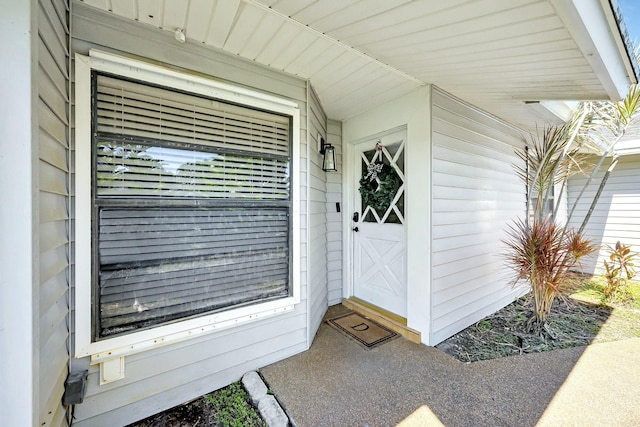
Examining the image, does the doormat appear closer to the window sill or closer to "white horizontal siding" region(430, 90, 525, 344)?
"white horizontal siding" region(430, 90, 525, 344)

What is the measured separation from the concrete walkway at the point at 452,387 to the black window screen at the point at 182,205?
771 mm

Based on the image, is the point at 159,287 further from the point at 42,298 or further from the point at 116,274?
the point at 42,298

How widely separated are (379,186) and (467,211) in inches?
40.7

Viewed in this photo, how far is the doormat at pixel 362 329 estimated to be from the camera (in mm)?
2549

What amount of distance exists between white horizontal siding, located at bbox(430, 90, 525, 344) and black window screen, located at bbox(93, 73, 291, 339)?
1.53 m

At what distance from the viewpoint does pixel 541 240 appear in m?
2.63

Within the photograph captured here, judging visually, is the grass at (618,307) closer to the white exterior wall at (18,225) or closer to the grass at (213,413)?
the grass at (213,413)

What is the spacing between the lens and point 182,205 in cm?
176

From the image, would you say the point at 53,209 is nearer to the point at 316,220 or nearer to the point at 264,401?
the point at 264,401

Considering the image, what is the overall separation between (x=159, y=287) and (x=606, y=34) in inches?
134

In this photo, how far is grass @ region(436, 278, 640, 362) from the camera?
8.09ft

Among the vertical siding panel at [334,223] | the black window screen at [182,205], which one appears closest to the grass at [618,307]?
the vertical siding panel at [334,223]

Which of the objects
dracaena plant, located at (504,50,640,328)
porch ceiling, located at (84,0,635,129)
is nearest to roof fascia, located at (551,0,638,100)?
porch ceiling, located at (84,0,635,129)

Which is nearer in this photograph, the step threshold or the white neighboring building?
the step threshold
